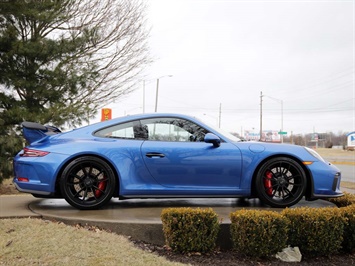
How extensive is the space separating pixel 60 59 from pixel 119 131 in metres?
6.95

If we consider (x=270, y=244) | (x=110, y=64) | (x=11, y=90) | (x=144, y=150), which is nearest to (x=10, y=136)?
(x=11, y=90)

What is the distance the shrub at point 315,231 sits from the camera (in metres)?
3.42

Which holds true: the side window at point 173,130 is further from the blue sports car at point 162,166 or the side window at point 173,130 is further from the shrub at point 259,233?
the shrub at point 259,233

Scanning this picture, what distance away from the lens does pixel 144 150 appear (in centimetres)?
407

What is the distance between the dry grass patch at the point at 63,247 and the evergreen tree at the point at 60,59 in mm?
5864

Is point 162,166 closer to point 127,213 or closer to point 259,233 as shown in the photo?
point 127,213

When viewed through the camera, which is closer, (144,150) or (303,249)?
(303,249)

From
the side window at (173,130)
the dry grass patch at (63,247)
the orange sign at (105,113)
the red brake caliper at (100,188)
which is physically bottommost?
the dry grass patch at (63,247)

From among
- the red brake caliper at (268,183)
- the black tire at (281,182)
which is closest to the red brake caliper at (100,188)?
the black tire at (281,182)

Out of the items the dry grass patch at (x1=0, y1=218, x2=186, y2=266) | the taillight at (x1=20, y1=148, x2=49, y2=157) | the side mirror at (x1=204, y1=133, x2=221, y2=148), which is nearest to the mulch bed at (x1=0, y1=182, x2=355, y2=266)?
the dry grass patch at (x1=0, y1=218, x2=186, y2=266)

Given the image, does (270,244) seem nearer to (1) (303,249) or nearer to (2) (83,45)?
(1) (303,249)

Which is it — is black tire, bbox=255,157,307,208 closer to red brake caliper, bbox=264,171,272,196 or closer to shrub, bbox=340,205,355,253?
red brake caliper, bbox=264,171,272,196

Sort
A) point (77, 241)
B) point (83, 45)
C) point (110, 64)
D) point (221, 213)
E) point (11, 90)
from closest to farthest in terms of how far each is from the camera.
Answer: point (77, 241) < point (221, 213) < point (11, 90) < point (83, 45) < point (110, 64)

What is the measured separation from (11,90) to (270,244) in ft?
28.8
